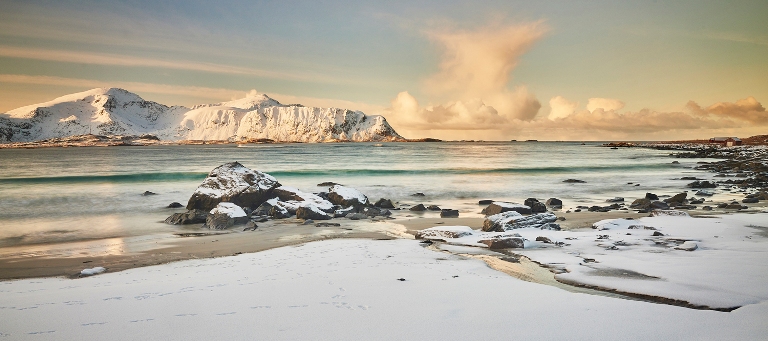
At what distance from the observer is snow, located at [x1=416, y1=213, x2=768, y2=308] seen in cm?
442

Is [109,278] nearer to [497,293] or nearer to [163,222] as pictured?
[497,293]

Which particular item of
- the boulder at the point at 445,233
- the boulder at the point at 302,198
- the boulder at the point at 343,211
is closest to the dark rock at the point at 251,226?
the boulder at the point at 302,198

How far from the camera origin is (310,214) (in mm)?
11438

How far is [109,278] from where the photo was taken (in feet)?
18.7

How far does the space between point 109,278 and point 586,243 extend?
24.0ft

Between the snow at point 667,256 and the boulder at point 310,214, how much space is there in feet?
15.6

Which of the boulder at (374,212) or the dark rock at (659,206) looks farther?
the dark rock at (659,206)

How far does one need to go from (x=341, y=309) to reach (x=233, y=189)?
33.1 feet

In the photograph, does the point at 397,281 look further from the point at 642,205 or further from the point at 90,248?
the point at 642,205

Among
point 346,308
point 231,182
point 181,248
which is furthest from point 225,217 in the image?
point 346,308

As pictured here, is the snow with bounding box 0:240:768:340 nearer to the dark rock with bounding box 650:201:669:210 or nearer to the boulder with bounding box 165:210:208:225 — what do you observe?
the boulder with bounding box 165:210:208:225

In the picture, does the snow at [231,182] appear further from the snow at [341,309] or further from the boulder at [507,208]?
the snow at [341,309]

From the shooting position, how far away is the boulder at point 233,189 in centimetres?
1273

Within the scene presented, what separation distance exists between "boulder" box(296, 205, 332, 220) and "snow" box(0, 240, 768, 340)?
5.63 meters
